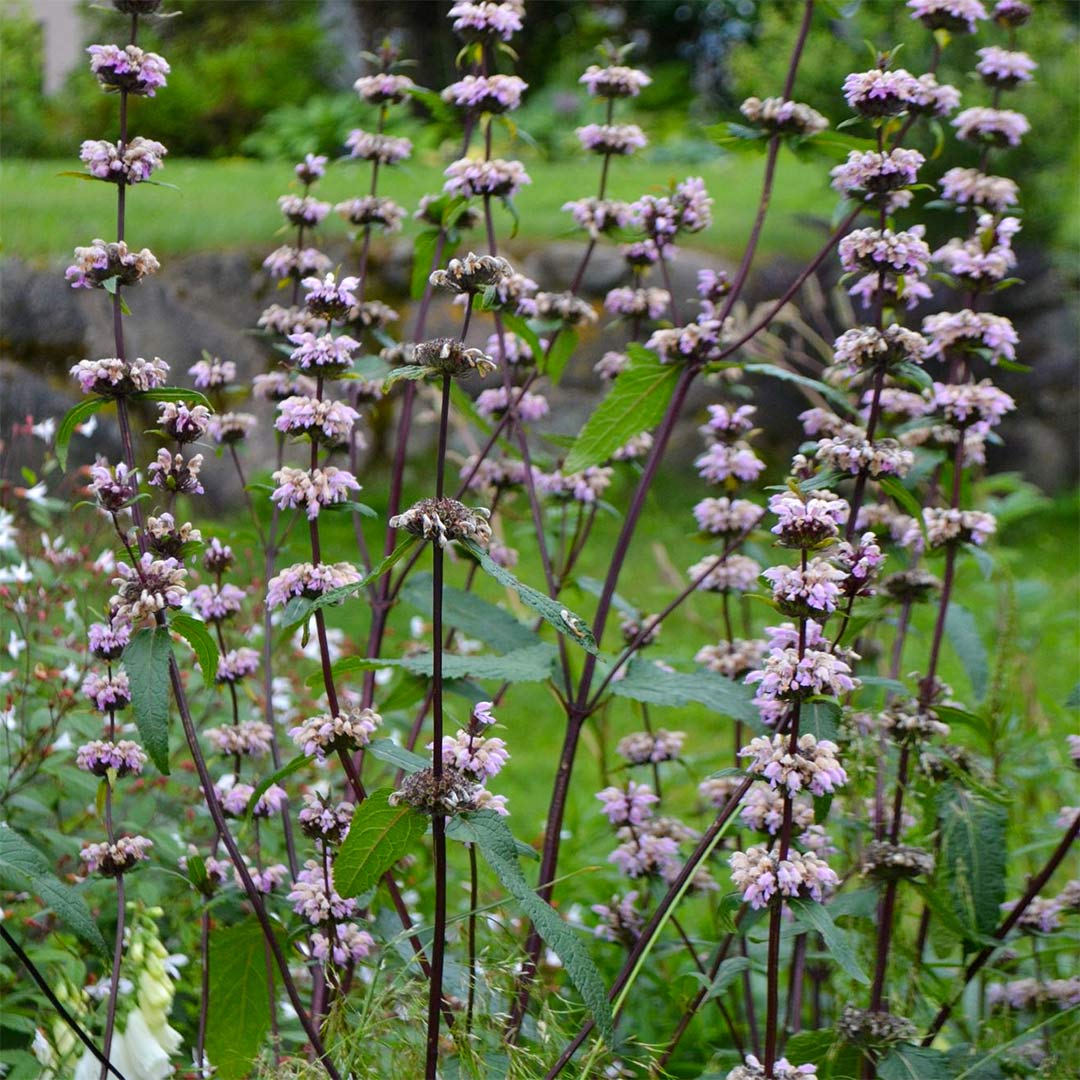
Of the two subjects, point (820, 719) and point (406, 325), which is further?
point (406, 325)

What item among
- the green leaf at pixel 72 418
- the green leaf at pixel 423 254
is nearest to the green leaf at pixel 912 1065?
the green leaf at pixel 72 418

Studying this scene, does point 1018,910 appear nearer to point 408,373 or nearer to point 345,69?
point 408,373

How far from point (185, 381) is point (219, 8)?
8.65m

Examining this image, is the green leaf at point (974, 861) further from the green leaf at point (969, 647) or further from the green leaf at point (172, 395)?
the green leaf at point (172, 395)

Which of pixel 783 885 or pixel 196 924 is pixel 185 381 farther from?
pixel 783 885

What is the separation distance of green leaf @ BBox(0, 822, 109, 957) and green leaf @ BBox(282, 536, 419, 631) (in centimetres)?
37

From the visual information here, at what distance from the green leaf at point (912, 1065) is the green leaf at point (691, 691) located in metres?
0.44

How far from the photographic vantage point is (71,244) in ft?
20.6

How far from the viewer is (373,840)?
140 cm

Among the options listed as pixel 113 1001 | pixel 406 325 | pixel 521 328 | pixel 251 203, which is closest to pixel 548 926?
pixel 113 1001

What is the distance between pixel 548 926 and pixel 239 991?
0.69 meters

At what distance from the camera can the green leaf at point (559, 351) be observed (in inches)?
86.0

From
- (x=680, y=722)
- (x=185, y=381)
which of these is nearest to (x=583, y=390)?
(x=185, y=381)

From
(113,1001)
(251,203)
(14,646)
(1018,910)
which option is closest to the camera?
(113,1001)
